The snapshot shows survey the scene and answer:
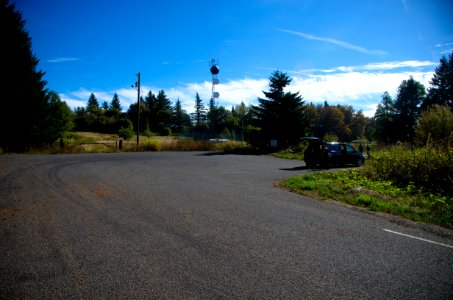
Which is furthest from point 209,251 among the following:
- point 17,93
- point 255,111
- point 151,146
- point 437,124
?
point 255,111

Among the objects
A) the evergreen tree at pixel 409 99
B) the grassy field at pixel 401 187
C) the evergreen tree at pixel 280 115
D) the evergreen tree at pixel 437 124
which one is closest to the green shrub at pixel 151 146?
the evergreen tree at pixel 280 115

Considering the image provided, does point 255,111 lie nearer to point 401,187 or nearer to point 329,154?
point 329,154

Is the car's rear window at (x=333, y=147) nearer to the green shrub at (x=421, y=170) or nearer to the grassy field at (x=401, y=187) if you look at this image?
the grassy field at (x=401, y=187)

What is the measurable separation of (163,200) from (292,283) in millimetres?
4659

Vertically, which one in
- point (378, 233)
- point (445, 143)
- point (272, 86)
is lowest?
point (378, 233)

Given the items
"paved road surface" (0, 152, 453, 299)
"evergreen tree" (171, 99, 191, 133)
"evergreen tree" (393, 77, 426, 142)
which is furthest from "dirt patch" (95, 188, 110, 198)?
"evergreen tree" (171, 99, 191, 133)

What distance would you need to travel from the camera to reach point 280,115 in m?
32.6

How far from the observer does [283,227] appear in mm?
5023

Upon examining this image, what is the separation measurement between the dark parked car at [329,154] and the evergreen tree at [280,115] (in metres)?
14.7

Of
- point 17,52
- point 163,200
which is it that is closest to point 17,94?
point 17,52

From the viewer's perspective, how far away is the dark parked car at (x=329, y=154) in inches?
616

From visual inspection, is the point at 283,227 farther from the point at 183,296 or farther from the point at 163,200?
the point at 163,200

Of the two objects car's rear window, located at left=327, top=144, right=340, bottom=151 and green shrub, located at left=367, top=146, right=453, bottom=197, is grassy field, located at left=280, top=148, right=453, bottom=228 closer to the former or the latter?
green shrub, located at left=367, top=146, right=453, bottom=197

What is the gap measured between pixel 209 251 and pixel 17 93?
26033 mm
